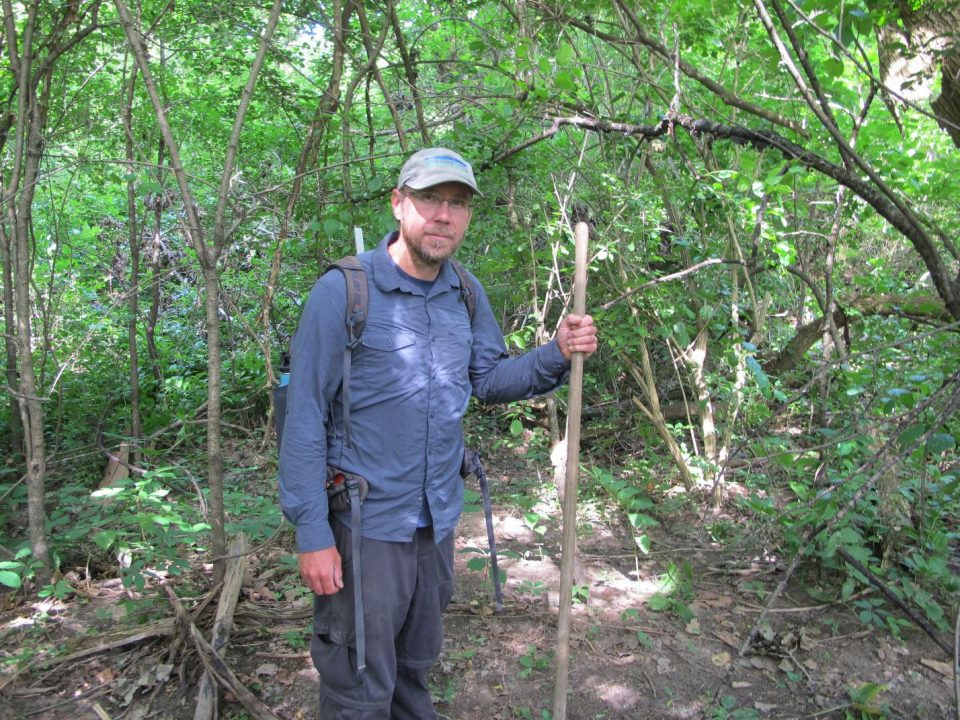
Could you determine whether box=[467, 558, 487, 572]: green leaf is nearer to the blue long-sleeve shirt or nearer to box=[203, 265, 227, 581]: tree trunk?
the blue long-sleeve shirt

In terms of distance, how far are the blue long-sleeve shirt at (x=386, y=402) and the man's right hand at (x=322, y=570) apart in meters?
0.03

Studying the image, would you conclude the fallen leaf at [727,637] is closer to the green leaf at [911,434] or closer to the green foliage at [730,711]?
the green foliage at [730,711]

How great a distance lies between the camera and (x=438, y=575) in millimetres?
2498

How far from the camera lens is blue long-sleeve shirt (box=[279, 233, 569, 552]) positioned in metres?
2.17

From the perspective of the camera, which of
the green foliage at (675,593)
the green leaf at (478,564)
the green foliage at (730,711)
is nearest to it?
the green foliage at (730,711)

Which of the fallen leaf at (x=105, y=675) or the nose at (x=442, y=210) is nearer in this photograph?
the nose at (x=442, y=210)

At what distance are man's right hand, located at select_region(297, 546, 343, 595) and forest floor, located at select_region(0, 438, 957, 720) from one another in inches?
46.8

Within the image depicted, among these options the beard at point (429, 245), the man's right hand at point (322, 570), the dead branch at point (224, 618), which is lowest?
the dead branch at point (224, 618)

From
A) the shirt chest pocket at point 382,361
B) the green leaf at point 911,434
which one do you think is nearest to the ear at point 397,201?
the shirt chest pocket at point 382,361

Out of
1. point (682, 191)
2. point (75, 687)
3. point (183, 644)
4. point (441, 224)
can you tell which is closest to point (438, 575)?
point (441, 224)

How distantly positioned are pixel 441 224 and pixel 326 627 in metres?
1.41

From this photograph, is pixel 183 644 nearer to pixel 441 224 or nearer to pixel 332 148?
pixel 441 224

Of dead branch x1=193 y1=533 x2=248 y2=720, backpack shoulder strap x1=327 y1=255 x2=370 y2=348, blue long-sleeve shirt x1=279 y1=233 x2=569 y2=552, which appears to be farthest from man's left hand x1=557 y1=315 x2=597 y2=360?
dead branch x1=193 y1=533 x2=248 y2=720

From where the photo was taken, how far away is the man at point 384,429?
85.7 inches
